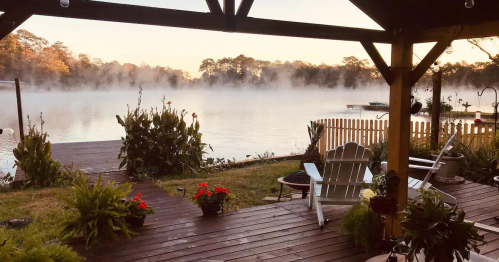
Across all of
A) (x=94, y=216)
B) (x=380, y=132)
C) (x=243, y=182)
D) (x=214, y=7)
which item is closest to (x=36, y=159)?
(x=94, y=216)

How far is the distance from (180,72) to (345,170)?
31.0ft

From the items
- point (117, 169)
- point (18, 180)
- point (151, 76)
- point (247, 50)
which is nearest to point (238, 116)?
point (247, 50)

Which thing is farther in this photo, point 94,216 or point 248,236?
point 248,236

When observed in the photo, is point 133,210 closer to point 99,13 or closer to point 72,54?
point 99,13

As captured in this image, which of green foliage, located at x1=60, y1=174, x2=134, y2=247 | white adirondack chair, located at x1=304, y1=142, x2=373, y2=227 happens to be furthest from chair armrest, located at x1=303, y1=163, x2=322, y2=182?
green foliage, located at x1=60, y1=174, x2=134, y2=247

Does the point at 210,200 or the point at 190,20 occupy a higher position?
the point at 190,20

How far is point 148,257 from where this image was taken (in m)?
3.20

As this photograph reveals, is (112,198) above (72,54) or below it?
below

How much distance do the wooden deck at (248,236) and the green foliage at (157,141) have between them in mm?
1992

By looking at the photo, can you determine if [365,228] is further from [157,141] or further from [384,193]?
[157,141]

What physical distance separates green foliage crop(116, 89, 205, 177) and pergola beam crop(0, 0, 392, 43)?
418cm

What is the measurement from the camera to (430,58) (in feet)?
10.7

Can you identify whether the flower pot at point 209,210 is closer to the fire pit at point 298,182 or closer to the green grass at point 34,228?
the fire pit at point 298,182

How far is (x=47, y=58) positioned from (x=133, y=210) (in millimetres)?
9780
